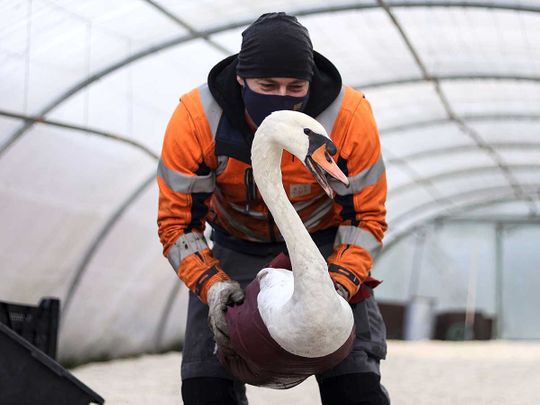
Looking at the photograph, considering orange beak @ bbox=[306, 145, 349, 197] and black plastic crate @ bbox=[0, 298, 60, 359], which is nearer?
orange beak @ bbox=[306, 145, 349, 197]

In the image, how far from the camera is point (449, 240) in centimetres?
2338

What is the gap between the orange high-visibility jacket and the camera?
342 centimetres

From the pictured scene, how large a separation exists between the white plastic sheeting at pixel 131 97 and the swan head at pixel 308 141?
4.52 m

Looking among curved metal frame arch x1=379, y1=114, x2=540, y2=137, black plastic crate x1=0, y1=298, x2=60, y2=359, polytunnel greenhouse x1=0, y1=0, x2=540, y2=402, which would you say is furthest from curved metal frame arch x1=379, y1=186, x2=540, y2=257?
black plastic crate x1=0, y1=298, x2=60, y2=359

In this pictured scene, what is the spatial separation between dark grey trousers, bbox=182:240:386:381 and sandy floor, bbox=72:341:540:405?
14.5 feet

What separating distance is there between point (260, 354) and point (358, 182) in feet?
2.58

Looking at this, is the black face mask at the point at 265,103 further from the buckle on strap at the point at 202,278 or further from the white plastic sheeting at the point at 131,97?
the white plastic sheeting at the point at 131,97

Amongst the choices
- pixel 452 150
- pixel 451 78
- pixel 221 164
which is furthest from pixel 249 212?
pixel 452 150

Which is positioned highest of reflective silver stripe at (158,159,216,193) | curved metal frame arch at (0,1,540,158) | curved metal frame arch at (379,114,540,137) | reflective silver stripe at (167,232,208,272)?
curved metal frame arch at (379,114,540,137)

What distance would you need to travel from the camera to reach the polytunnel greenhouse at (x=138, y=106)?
8.12m

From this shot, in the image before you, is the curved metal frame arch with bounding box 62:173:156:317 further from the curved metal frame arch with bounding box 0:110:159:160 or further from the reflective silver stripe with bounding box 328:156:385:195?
the reflective silver stripe with bounding box 328:156:385:195

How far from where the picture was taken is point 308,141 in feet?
9.87

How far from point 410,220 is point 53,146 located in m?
14.5

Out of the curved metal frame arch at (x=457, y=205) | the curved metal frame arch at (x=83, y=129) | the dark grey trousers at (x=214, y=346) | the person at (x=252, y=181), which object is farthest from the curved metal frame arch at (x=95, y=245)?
the curved metal frame arch at (x=457, y=205)
